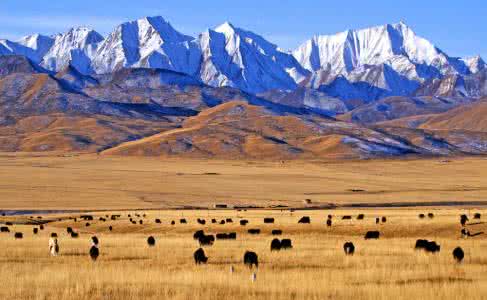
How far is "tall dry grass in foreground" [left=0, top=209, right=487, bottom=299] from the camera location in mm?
24891

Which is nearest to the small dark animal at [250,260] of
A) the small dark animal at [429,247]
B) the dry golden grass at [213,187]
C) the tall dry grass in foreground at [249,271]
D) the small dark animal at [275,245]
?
the tall dry grass in foreground at [249,271]

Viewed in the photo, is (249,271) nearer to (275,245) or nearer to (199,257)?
(199,257)

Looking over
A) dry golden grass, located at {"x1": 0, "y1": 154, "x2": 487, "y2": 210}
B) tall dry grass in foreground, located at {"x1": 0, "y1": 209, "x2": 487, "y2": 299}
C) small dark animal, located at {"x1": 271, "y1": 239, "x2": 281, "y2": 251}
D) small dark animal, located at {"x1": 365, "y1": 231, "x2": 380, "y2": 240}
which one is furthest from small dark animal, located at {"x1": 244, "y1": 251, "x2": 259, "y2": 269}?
dry golden grass, located at {"x1": 0, "y1": 154, "x2": 487, "y2": 210}

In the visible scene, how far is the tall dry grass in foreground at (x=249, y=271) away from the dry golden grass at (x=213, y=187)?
202ft

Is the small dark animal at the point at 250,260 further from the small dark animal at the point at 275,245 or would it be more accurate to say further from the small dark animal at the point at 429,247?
the small dark animal at the point at 429,247

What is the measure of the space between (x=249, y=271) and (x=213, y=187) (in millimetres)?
111328

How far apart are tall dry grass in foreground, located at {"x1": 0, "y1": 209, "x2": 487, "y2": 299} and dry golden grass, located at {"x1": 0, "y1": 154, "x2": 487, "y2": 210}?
Answer: 61.6 m

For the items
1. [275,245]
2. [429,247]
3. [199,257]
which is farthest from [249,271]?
[429,247]

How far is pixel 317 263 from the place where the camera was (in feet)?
111

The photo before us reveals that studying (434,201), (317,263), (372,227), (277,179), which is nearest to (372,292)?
(317,263)

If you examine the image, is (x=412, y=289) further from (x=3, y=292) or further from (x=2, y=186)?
(x=2, y=186)

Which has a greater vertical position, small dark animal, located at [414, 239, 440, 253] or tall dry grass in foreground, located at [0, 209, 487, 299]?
small dark animal, located at [414, 239, 440, 253]

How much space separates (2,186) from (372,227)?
99.3m

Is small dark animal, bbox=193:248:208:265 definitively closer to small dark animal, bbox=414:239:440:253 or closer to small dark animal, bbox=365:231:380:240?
small dark animal, bbox=414:239:440:253
